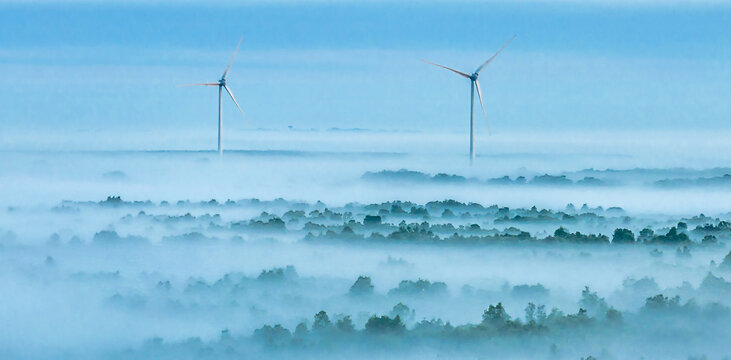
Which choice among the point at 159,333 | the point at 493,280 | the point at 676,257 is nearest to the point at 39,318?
the point at 159,333

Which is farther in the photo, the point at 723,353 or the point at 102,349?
the point at 102,349

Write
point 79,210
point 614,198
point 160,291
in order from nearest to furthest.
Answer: point 160,291, point 79,210, point 614,198

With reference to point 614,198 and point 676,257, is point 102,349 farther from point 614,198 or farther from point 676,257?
point 614,198

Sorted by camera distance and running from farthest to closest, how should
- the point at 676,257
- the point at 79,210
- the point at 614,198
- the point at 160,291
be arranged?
1. the point at 614,198
2. the point at 79,210
3. the point at 676,257
4. the point at 160,291

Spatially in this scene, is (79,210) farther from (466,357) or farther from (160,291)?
(466,357)

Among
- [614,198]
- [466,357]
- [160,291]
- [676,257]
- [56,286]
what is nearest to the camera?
[466,357]

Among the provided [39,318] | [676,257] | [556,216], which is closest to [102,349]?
[39,318]
